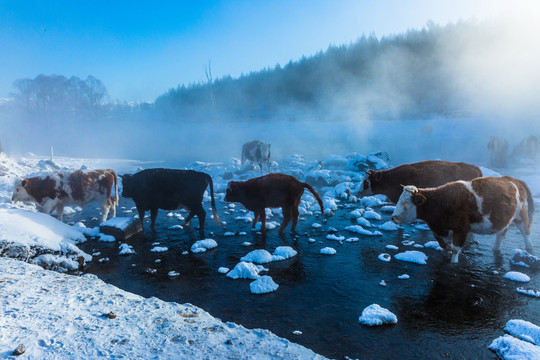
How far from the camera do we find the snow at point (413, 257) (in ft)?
18.0

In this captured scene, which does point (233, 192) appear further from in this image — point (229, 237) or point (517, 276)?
point (517, 276)

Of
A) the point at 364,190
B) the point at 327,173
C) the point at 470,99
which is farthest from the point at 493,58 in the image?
the point at 364,190

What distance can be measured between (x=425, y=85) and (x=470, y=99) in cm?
445

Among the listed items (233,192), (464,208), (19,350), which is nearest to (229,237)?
(233,192)

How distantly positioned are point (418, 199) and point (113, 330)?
4.83 metres

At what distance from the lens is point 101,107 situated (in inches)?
2133

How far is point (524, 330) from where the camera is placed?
3410 millimetres

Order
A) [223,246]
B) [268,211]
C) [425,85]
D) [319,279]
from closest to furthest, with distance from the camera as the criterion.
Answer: [319,279] → [223,246] → [268,211] → [425,85]

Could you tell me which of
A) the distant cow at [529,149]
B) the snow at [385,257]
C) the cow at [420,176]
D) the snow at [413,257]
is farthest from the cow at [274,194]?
the distant cow at [529,149]

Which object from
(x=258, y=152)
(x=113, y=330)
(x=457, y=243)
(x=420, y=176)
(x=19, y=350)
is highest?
(x=420, y=176)

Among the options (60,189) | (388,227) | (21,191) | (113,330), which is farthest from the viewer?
(60,189)

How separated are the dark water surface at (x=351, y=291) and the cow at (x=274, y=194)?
0.62 m

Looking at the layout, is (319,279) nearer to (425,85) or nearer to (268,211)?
(268,211)

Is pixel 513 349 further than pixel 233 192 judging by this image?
No
